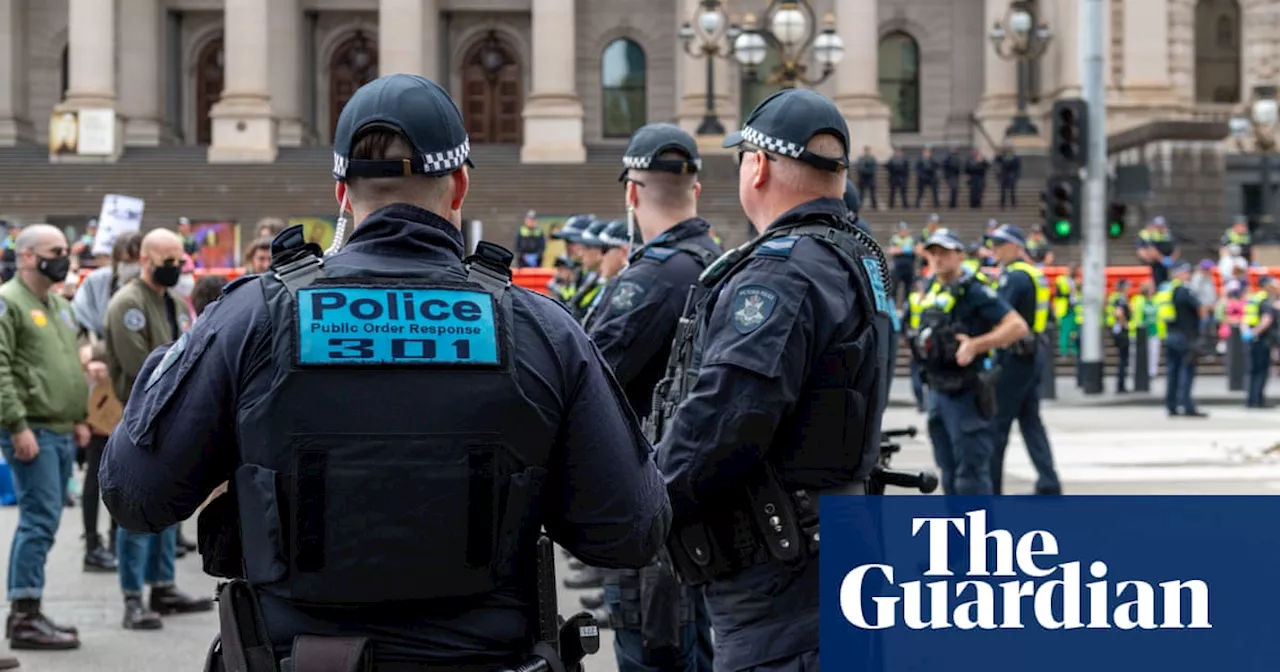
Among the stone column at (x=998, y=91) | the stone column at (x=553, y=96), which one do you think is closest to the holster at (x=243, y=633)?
the stone column at (x=553, y=96)

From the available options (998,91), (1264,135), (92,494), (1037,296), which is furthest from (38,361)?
(998,91)

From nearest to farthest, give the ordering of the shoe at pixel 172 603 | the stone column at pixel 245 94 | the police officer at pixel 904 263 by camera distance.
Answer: the shoe at pixel 172 603
the police officer at pixel 904 263
the stone column at pixel 245 94

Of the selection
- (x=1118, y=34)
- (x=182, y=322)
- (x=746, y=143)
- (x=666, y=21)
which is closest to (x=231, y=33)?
(x=666, y=21)

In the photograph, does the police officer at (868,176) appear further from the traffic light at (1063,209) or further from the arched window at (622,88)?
the traffic light at (1063,209)

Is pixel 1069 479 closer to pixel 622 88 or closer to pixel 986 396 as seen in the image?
pixel 986 396

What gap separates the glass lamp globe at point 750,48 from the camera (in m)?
23.0

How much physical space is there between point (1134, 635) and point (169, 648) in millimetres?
5813

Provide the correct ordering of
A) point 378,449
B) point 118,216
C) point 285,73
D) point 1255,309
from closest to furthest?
point 378,449
point 118,216
point 1255,309
point 285,73

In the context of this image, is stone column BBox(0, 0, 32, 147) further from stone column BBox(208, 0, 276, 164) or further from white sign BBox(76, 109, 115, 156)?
stone column BBox(208, 0, 276, 164)

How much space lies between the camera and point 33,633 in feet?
25.6

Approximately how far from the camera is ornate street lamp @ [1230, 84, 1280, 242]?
130 feet

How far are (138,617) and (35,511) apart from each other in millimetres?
764

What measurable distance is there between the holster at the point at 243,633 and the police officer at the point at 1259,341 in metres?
21.0

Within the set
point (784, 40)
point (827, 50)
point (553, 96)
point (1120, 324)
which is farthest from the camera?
point (553, 96)
